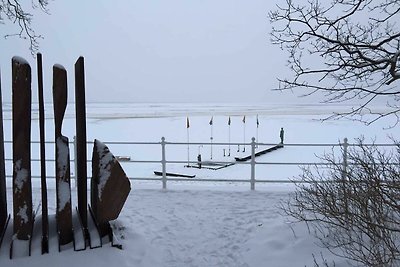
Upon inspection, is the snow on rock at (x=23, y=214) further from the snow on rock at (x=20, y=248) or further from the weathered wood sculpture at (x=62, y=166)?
the weathered wood sculpture at (x=62, y=166)

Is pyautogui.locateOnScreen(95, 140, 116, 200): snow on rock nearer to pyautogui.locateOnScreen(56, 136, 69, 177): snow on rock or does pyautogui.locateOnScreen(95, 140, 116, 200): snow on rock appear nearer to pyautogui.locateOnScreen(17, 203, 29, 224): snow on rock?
pyautogui.locateOnScreen(56, 136, 69, 177): snow on rock

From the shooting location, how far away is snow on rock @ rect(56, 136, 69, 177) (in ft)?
13.6

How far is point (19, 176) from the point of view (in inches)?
161

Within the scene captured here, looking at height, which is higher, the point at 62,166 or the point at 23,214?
the point at 62,166

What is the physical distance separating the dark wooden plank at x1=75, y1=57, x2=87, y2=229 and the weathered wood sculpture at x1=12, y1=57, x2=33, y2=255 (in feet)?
1.80

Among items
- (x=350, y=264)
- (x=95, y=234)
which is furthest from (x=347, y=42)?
(x=95, y=234)

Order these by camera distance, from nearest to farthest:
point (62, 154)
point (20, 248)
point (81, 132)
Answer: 1. point (20, 248)
2. point (62, 154)
3. point (81, 132)

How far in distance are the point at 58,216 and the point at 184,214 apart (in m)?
2.34

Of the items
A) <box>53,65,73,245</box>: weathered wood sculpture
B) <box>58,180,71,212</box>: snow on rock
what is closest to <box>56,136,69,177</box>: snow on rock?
<box>53,65,73,245</box>: weathered wood sculpture

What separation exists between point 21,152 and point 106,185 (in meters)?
1.06

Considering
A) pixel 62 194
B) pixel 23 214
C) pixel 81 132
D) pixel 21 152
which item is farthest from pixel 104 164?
pixel 23 214

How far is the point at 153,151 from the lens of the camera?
21844 millimetres

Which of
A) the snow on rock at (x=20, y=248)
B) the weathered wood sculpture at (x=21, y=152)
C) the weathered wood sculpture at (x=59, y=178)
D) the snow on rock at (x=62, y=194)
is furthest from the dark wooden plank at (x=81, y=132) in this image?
the snow on rock at (x=20, y=248)

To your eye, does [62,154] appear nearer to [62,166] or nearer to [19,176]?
[62,166]
